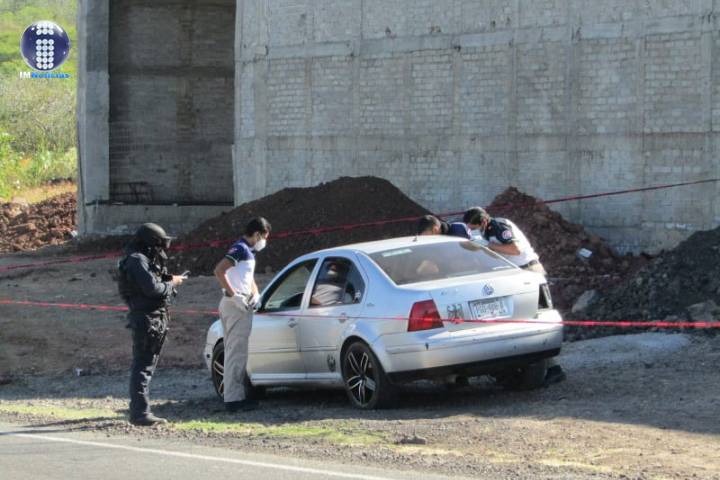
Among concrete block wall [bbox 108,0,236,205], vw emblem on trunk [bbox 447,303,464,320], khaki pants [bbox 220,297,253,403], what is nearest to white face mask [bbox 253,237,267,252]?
khaki pants [bbox 220,297,253,403]

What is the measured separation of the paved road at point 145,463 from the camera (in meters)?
8.82

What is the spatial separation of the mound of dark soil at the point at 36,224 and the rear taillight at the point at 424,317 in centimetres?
2681

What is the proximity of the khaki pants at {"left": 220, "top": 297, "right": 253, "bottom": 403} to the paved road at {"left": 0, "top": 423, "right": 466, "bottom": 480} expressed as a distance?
4.95ft

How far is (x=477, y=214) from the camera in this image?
42.3ft

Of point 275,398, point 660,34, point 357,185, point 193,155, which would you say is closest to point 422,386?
point 275,398

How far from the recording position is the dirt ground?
9312 mm

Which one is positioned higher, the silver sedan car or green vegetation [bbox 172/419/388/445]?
the silver sedan car

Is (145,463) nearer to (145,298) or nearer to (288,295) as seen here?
(145,298)

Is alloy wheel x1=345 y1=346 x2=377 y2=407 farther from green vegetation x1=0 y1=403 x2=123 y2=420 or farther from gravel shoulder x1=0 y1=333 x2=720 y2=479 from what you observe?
green vegetation x1=0 y1=403 x2=123 y2=420

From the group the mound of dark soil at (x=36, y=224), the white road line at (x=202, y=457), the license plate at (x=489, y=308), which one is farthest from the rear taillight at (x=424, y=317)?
the mound of dark soil at (x=36, y=224)

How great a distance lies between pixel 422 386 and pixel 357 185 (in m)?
10.7

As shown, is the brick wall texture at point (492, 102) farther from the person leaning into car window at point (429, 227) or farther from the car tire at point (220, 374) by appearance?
the car tire at point (220, 374)

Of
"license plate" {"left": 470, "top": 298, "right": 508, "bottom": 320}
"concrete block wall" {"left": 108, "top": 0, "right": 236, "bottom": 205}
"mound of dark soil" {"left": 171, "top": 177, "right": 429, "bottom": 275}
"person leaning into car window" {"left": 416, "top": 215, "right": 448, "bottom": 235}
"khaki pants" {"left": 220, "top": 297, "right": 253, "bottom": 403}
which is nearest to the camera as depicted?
"license plate" {"left": 470, "top": 298, "right": 508, "bottom": 320}

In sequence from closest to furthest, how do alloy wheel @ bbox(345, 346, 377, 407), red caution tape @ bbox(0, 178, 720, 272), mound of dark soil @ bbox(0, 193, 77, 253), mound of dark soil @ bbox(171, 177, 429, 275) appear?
1. alloy wheel @ bbox(345, 346, 377, 407)
2. red caution tape @ bbox(0, 178, 720, 272)
3. mound of dark soil @ bbox(171, 177, 429, 275)
4. mound of dark soil @ bbox(0, 193, 77, 253)
